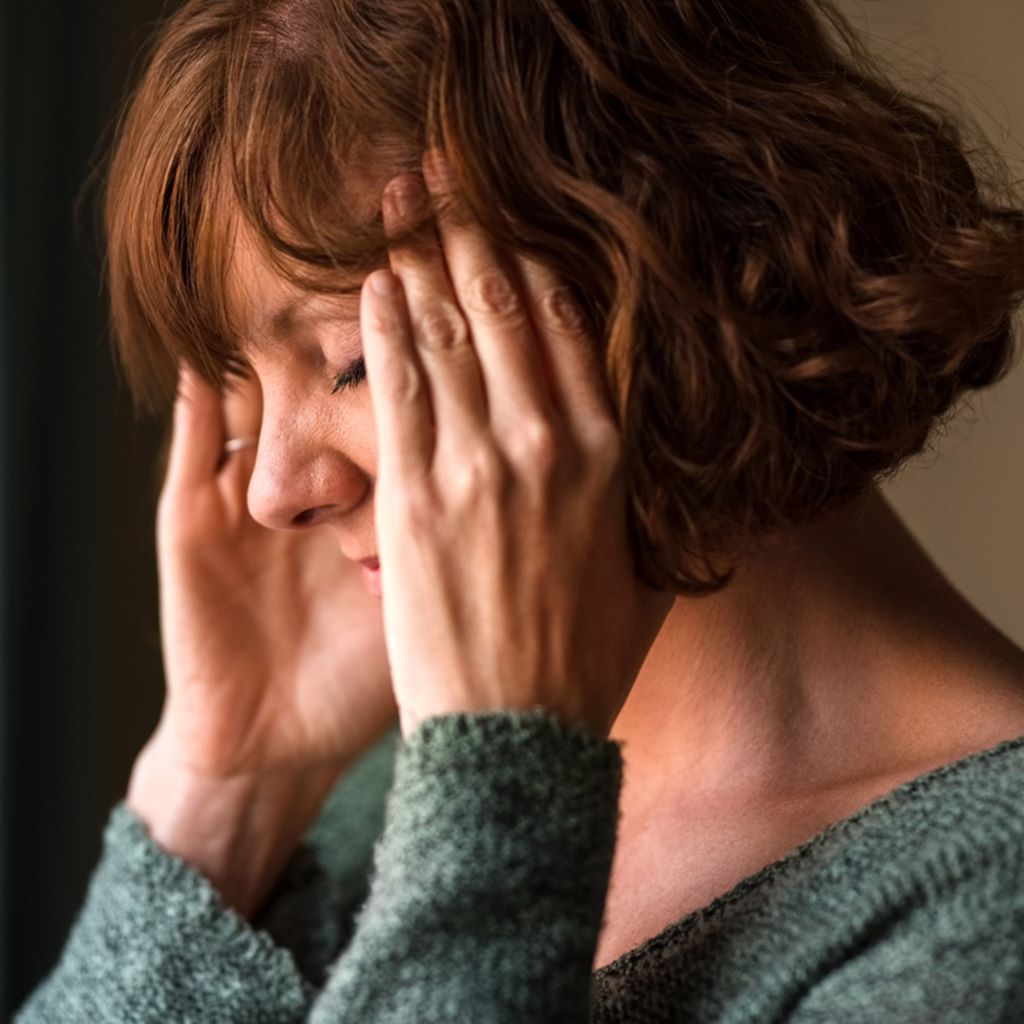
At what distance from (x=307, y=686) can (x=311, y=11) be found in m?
0.68

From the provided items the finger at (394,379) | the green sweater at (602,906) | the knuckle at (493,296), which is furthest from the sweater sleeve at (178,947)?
the knuckle at (493,296)

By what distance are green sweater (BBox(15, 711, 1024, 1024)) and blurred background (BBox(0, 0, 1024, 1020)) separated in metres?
0.85

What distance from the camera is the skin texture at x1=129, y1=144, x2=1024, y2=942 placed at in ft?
2.81

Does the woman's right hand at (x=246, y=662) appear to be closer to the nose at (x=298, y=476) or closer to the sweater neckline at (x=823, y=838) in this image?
the nose at (x=298, y=476)

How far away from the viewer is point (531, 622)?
2.81 feet

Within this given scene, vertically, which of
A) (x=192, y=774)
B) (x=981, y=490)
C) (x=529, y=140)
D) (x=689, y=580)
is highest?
(x=529, y=140)

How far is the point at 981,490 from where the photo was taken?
165 cm

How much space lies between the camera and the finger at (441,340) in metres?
0.86

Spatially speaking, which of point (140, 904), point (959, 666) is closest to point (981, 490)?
point (959, 666)

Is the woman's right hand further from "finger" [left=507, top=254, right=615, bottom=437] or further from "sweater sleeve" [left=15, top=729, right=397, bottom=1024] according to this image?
"finger" [left=507, top=254, right=615, bottom=437]

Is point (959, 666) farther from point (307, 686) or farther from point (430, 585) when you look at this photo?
point (307, 686)

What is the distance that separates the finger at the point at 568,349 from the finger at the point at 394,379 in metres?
0.08

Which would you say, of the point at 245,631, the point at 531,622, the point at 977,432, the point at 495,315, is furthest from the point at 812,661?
the point at 977,432

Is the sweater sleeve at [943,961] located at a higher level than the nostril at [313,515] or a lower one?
lower
